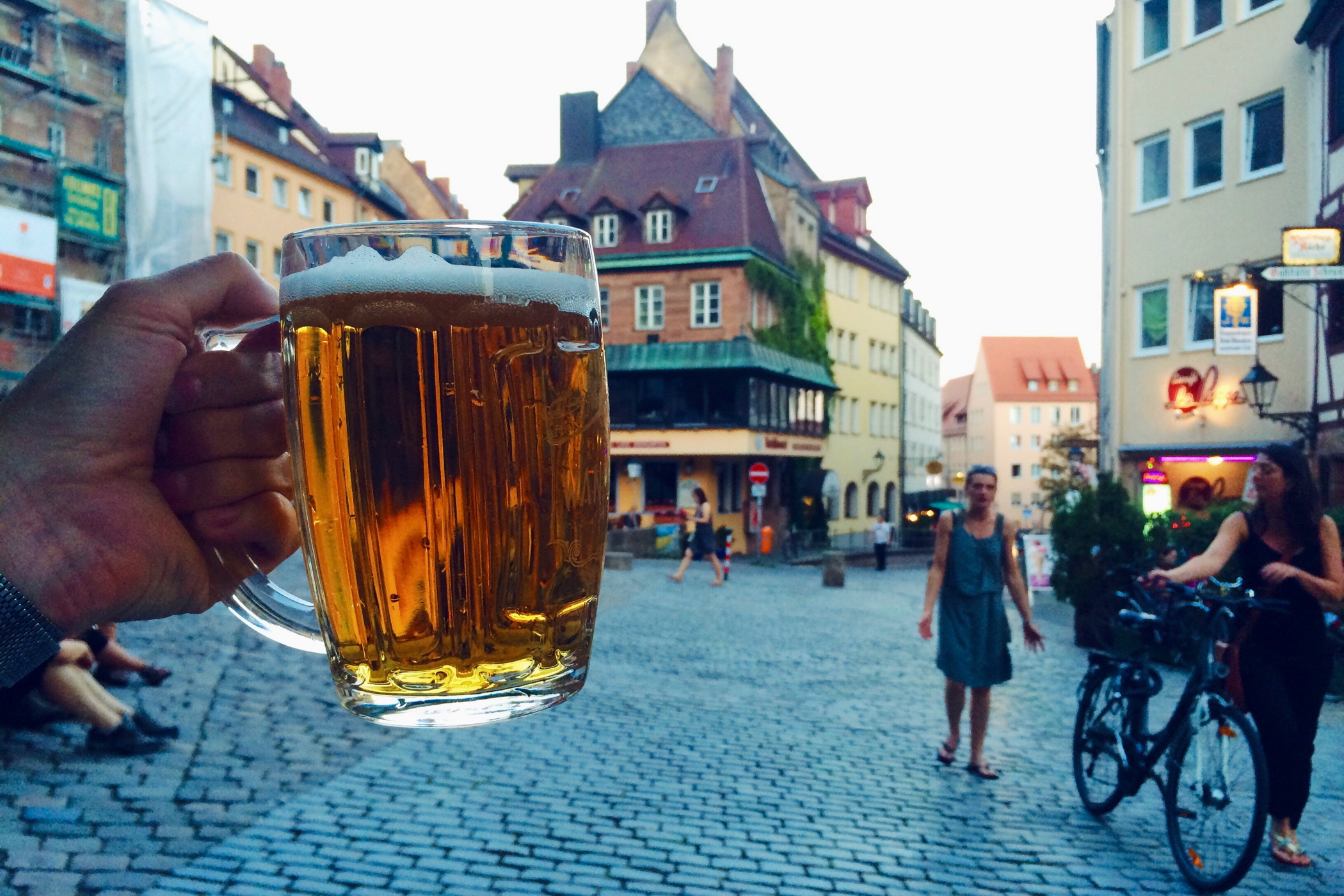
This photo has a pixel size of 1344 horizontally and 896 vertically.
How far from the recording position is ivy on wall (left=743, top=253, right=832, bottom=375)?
4006 centimetres

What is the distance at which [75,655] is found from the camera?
6746 millimetres

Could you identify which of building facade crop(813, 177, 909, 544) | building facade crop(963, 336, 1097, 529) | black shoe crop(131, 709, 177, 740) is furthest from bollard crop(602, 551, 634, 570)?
building facade crop(963, 336, 1097, 529)

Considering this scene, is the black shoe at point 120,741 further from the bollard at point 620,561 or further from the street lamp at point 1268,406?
the bollard at point 620,561

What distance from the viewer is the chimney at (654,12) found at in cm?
4628

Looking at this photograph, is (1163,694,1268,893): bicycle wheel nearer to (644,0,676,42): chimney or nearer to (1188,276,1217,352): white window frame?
(1188,276,1217,352): white window frame

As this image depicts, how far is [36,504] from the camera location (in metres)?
1.39

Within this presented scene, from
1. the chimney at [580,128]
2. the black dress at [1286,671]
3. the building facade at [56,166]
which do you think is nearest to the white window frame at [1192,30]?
the black dress at [1286,671]

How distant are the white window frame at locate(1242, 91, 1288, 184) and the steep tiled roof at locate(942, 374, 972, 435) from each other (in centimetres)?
8620

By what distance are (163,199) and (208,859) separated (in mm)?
28922

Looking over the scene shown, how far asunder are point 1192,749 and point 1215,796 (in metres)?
0.27

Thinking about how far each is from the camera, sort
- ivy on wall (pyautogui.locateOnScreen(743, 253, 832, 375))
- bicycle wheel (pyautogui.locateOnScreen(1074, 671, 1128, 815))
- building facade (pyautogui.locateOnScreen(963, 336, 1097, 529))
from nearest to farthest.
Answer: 1. bicycle wheel (pyautogui.locateOnScreen(1074, 671, 1128, 815))
2. ivy on wall (pyautogui.locateOnScreen(743, 253, 832, 375))
3. building facade (pyautogui.locateOnScreen(963, 336, 1097, 529))

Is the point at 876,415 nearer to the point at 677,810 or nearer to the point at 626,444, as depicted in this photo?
the point at 626,444

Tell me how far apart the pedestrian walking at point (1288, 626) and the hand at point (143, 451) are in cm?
519

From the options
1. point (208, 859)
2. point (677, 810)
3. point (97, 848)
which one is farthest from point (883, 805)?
point (97, 848)
